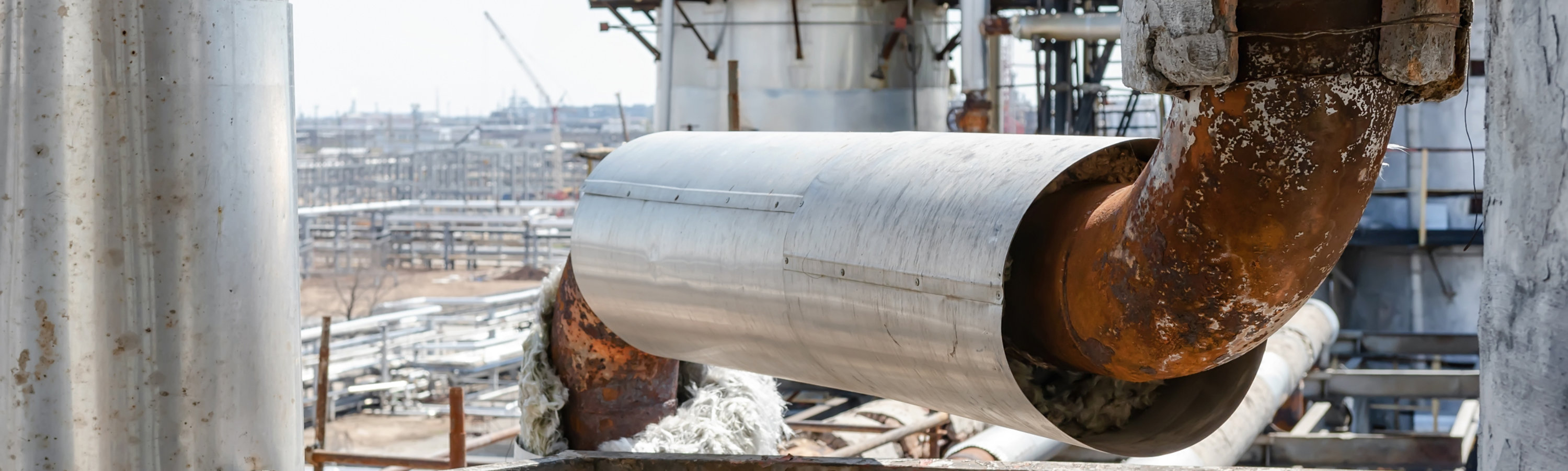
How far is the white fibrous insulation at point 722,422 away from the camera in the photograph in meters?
3.51

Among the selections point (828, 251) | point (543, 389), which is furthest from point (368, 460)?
point (828, 251)

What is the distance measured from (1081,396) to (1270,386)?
475 cm

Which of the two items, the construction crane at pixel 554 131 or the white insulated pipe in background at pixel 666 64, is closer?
the white insulated pipe in background at pixel 666 64

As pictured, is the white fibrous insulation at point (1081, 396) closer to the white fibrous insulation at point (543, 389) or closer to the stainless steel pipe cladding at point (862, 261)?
the stainless steel pipe cladding at point (862, 261)

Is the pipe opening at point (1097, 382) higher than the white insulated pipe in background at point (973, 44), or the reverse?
the white insulated pipe in background at point (973, 44)

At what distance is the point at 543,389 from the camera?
350cm

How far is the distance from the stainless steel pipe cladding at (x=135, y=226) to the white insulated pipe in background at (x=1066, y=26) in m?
7.44

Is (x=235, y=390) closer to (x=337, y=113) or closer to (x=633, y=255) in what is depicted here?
(x=633, y=255)

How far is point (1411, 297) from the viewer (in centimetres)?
1170

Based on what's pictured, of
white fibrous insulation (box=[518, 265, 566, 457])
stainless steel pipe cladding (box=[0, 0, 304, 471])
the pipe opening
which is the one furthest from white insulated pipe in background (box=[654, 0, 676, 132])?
the pipe opening

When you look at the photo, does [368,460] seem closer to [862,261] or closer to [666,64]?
[862,261]

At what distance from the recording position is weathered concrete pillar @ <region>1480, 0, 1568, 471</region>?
1.26 m

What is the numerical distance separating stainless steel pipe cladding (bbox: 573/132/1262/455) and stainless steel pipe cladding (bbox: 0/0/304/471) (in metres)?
0.79

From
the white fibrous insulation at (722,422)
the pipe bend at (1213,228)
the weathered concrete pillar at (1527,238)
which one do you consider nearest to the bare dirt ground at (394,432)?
the white fibrous insulation at (722,422)
